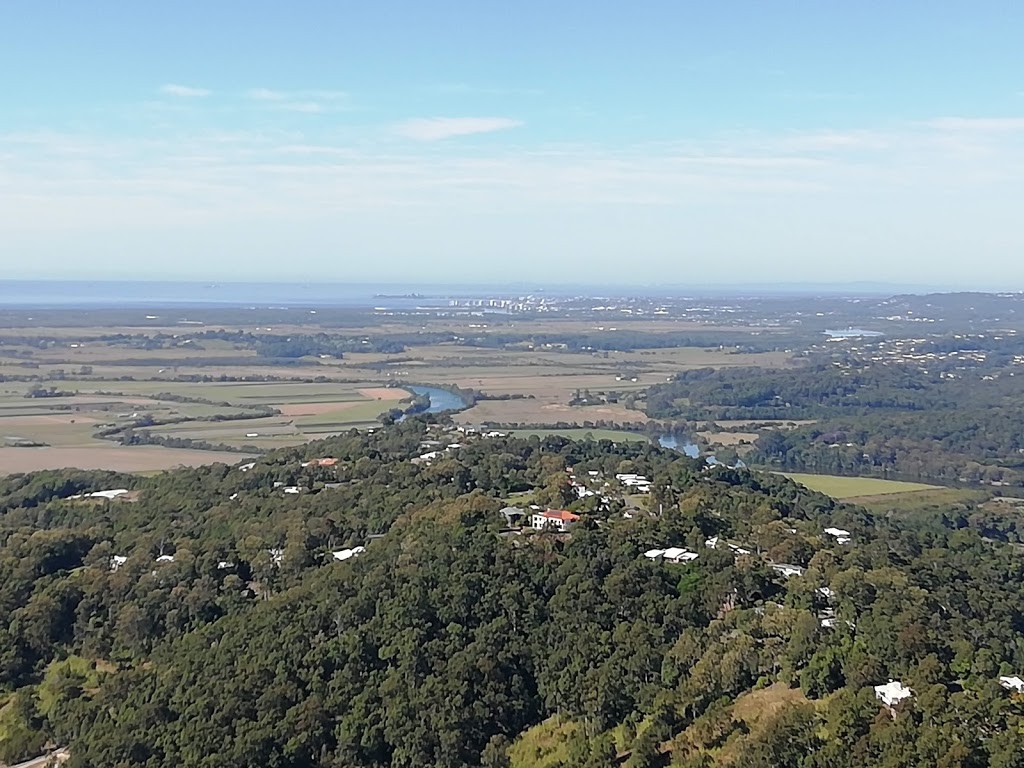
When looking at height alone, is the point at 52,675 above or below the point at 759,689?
below

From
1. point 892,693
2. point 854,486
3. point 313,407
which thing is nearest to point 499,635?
point 892,693

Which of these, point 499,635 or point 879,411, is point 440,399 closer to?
point 879,411

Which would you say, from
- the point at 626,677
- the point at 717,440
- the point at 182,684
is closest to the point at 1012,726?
the point at 626,677

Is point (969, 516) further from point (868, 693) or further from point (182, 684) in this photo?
point (182, 684)

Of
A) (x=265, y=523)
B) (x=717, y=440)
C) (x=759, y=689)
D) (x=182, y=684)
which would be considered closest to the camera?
(x=759, y=689)

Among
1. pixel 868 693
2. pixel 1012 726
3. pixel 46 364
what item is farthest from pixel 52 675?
pixel 46 364

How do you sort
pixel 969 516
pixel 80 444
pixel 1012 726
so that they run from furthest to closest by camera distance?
pixel 80 444, pixel 969 516, pixel 1012 726

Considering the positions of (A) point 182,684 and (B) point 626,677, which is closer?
(B) point 626,677

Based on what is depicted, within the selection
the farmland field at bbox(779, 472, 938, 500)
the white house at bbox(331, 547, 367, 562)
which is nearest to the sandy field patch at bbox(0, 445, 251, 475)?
the white house at bbox(331, 547, 367, 562)
